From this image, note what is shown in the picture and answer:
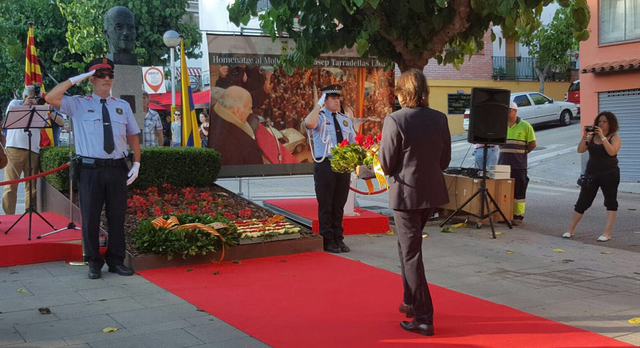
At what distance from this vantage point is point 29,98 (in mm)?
9922

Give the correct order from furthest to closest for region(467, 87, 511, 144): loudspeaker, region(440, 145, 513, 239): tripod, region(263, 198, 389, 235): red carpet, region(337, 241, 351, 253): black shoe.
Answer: region(467, 87, 511, 144): loudspeaker, region(440, 145, 513, 239): tripod, region(263, 198, 389, 235): red carpet, region(337, 241, 351, 253): black shoe

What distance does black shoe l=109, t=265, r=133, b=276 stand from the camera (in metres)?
7.86

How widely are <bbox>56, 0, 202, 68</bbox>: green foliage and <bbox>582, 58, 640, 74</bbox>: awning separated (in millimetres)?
15750

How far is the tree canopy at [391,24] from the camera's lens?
10203 mm

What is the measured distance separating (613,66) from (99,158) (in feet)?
51.7

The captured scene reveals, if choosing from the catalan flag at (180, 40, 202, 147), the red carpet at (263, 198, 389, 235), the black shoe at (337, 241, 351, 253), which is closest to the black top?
the red carpet at (263, 198, 389, 235)

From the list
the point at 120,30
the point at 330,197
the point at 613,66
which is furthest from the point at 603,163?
the point at 613,66

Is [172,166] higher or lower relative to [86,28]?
lower

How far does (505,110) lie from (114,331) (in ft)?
24.7

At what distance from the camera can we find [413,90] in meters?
5.66

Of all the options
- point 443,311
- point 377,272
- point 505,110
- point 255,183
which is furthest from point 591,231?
point 255,183

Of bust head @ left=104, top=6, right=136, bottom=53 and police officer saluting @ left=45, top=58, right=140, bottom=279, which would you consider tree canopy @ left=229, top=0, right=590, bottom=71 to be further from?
police officer saluting @ left=45, top=58, right=140, bottom=279

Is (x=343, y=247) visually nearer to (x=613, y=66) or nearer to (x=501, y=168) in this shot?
(x=501, y=168)

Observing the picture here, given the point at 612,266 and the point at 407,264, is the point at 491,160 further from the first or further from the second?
the point at 407,264
